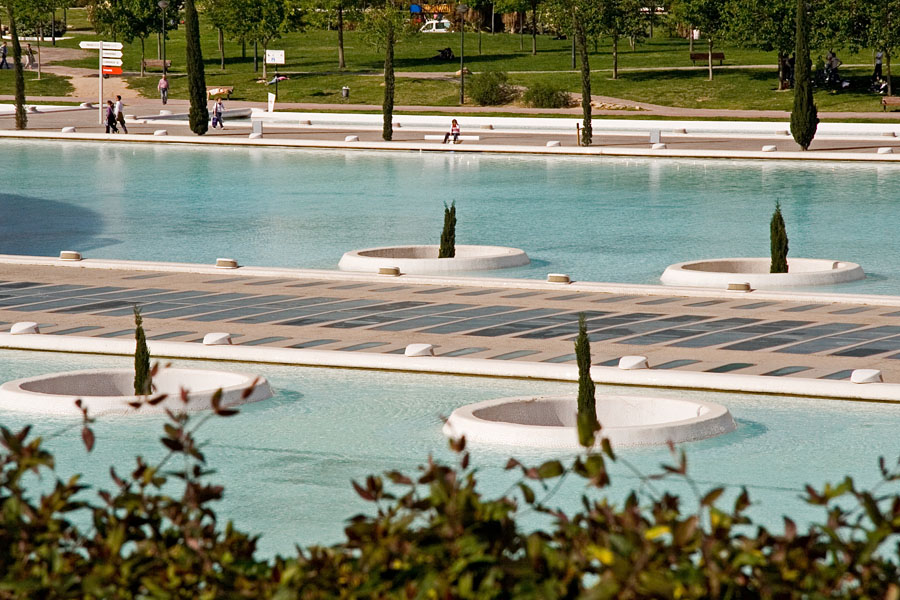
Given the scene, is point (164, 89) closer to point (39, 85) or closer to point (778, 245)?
point (39, 85)

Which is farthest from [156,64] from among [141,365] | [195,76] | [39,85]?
[141,365]

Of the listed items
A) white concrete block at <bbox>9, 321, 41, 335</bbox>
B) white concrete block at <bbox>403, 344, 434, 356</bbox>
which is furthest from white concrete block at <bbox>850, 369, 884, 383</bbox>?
white concrete block at <bbox>9, 321, 41, 335</bbox>

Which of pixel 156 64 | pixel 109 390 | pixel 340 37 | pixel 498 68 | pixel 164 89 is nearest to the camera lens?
pixel 109 390

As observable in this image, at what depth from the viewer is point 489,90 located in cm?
5906

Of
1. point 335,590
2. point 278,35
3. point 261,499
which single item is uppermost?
point 278,35

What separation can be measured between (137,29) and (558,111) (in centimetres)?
2757

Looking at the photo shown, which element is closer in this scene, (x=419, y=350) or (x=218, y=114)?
(x=419, y=350)

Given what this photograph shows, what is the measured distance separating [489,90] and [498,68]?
11.3 metres

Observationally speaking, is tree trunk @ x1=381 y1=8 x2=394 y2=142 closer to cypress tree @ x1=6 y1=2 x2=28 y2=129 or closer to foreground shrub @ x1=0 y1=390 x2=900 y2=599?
cypress tree @ x1=6 y1=2 x2=28 y2=129

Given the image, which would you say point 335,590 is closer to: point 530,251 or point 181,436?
point 181,436

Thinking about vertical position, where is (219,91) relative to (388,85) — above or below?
above

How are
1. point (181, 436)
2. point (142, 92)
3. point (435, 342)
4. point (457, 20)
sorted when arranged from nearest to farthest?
1. point (181, 436)
2. point (435, 342)
3. point (142, 92)
4. point (457, 20)

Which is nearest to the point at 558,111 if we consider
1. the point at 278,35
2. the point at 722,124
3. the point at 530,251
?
the point at 722,124

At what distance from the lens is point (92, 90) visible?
6750 cm
